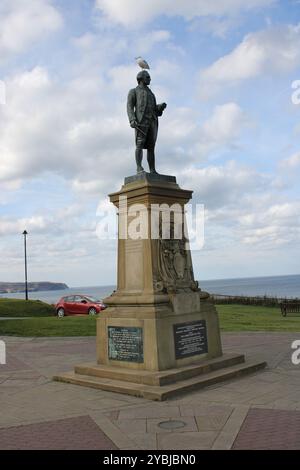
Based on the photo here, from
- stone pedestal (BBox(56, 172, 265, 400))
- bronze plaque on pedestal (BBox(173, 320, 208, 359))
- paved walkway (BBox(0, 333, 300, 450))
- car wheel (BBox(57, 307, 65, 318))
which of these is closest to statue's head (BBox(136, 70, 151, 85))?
stone pedestal (BBox(56, 172, 265, 400))

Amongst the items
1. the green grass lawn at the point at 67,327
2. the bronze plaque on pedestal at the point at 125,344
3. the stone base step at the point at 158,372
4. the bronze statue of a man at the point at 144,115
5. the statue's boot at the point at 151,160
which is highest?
the bronze statue of a man at the point at 144,115

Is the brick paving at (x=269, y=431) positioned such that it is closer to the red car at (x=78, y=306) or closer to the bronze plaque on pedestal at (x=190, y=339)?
the bronze plaque on pedestal at (x=190, y=339)

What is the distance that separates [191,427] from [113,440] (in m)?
1.04

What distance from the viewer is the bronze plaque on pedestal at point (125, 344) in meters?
8.98

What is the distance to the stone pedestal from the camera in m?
8.78

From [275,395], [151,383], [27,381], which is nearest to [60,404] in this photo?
[151,383]

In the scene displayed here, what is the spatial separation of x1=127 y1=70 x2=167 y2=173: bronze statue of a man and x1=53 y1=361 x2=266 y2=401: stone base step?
4.18m

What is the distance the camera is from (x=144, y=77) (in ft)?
34.1

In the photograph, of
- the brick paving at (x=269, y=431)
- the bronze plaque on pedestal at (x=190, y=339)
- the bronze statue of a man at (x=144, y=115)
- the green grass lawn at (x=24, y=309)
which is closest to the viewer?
the brick paving at (x=269, y=431)

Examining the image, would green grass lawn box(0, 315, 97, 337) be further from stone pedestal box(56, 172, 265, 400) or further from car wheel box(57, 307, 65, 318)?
stone pedestal box(56, 172, 265, 400)

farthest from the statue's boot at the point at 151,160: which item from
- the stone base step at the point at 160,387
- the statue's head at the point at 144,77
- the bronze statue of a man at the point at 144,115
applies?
the stone base step at the point at 160,387

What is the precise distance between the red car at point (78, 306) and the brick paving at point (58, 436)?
63.3ft

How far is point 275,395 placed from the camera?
25.4ft

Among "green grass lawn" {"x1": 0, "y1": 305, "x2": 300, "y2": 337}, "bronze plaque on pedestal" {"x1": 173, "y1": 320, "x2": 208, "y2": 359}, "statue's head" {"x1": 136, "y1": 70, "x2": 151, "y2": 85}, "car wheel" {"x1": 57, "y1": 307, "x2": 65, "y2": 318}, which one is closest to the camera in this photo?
"bronze plaque on pedestal" {"x1": 173, "y1": 320, "x2": 208, "y2": 359}
